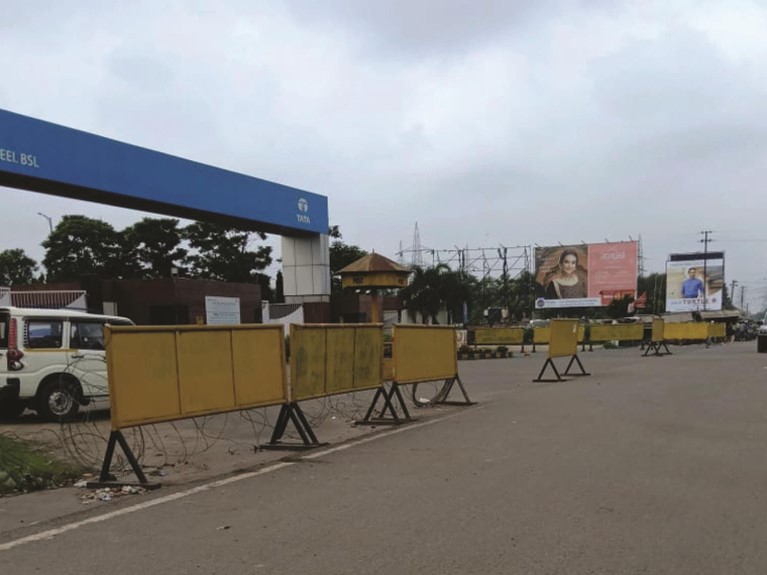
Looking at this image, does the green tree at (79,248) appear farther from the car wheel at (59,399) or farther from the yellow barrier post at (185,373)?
the yellow barrier post at (185,373)

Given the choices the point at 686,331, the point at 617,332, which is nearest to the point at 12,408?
the point at 617,332

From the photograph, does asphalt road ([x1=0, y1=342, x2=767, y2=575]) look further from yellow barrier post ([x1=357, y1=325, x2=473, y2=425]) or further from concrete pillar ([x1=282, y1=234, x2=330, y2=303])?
concrete pillar ([x1=282, y1=234, x2=330, y2=303])

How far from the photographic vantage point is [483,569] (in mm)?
4562

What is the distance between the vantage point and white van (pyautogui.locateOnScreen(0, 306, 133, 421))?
37.7 feet

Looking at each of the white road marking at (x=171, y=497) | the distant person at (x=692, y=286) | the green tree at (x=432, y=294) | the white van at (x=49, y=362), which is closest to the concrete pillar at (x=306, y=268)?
the white van at (x=49, y=362)

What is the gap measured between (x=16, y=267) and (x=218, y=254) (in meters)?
15.7

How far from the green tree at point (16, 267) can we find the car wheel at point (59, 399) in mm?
49226

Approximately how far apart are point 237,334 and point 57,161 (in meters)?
16.6

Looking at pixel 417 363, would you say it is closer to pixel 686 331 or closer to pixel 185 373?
pixel 185 373

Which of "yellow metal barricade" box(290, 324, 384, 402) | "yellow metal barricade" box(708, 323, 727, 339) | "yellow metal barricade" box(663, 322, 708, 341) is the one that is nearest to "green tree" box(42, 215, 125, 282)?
"yellow metal barricade" box(663, 322, 708, 341)

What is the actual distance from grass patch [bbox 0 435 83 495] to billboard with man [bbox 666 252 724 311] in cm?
7541

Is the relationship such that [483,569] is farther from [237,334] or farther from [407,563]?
[237,334]

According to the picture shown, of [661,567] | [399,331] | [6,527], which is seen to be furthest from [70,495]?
[399,331]

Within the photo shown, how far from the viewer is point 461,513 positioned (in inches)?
232
